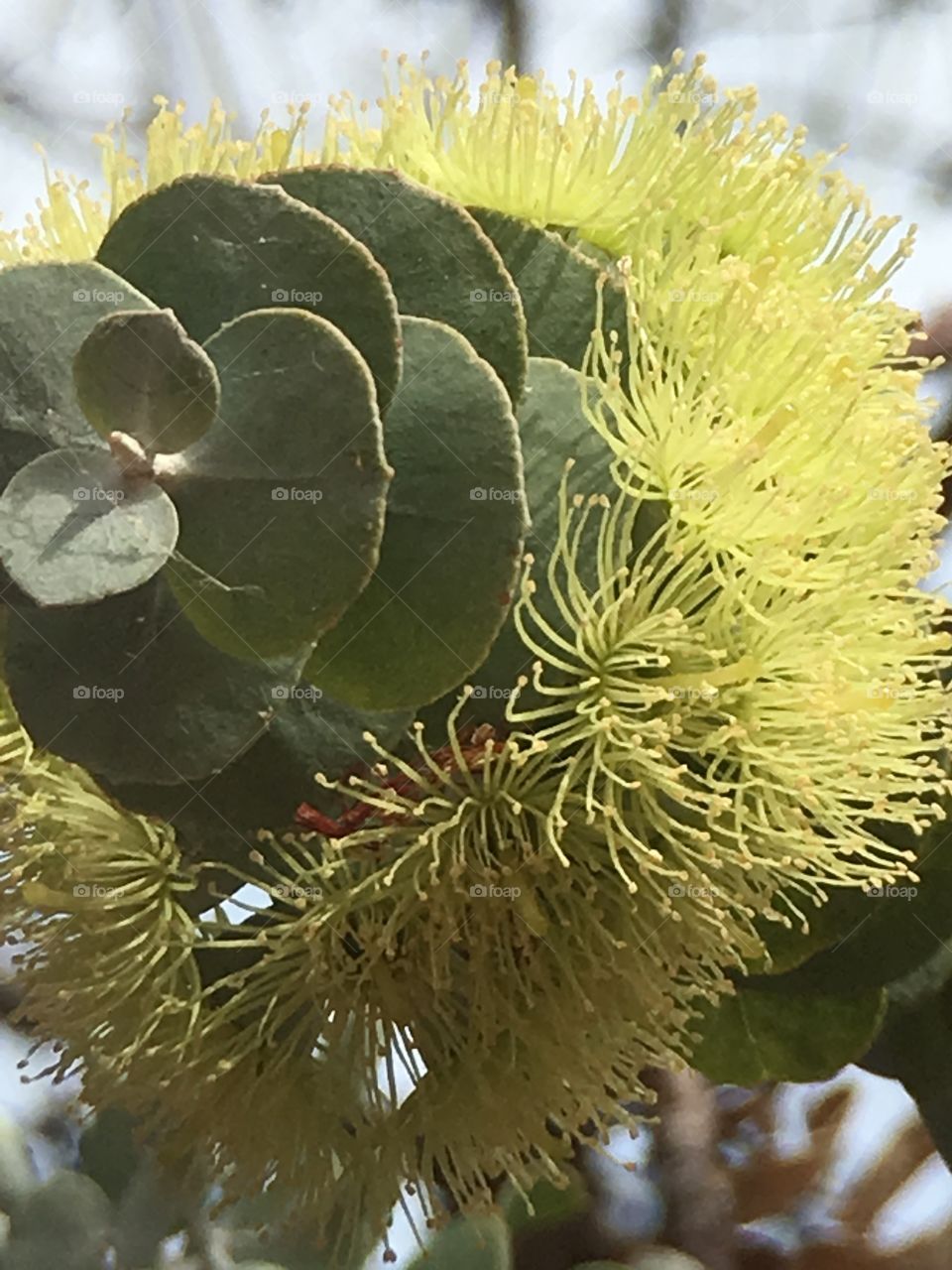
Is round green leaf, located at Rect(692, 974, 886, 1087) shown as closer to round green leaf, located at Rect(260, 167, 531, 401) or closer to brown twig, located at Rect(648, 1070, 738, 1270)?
brown twig, located at Rect(648, 1070, 738, 1270)

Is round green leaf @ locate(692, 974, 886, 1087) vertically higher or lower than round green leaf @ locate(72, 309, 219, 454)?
lower

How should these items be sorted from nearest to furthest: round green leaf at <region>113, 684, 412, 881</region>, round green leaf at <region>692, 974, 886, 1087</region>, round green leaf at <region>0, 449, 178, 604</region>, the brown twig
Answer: round green leaf at <region>0, 449, 178, 604</region>
round green leaf at <region>113, 684, 412, 881</region>
round green leaf at <region>692, 974, 886, 1087</region>
the brown twig

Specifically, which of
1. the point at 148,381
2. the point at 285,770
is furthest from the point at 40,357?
the point at 285,770

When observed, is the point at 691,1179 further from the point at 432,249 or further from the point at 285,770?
the point at 432,249

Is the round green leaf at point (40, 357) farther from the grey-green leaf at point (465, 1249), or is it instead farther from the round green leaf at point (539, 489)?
the grey-green leaf at point (465, 1249)

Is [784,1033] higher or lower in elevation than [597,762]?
lower

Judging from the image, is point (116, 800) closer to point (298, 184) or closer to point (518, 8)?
point (298, 184)

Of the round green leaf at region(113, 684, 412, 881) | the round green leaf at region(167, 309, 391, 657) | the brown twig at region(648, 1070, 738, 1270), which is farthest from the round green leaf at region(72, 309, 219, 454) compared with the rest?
the brown twig at region(648, 1070, 738, 1270)

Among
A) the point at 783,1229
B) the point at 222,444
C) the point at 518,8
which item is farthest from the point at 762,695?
the point at 518,8
